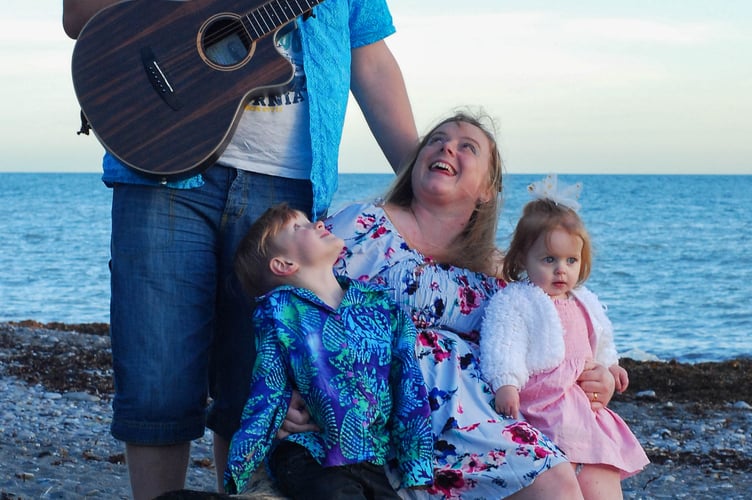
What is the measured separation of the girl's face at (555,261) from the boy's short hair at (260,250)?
834mm

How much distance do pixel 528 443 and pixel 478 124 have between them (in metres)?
1.29

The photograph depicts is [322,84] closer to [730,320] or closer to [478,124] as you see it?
[478,124]

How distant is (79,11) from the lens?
292 cm

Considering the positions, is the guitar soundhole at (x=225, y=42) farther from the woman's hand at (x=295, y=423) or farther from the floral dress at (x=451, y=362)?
the woman's hand at (x=295, y=423)

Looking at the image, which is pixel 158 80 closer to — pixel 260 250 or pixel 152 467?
pixel 260 250

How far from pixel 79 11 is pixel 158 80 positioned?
333 mm

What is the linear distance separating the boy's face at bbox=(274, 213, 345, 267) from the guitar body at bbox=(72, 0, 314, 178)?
322 millimetres

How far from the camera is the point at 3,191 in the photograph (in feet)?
238

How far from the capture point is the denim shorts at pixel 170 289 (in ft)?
9.36

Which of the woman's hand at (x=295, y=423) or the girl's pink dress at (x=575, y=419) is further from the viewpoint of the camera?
the girl's pink dress at (x=575, y=419)

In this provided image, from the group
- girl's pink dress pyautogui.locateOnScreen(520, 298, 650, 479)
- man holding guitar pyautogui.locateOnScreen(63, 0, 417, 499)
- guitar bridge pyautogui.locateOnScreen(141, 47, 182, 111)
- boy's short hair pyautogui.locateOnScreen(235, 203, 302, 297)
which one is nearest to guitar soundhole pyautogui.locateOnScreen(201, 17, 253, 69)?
man holding guitar pyautogui.locateOnScreen(63, 0, 417, 499)

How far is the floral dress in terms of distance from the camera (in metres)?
2.72

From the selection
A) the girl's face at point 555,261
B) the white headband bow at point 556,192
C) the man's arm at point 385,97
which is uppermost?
the man's arm at point 385,97

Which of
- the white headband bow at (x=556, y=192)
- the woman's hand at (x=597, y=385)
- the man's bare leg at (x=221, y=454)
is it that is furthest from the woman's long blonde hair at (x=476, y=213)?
the man's bare leg at (x=221, y=454)
